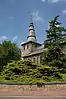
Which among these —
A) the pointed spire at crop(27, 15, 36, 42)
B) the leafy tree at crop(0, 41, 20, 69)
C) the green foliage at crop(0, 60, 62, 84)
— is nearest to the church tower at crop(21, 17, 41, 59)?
the pointed spire at crop(27, 15, 36, 42)

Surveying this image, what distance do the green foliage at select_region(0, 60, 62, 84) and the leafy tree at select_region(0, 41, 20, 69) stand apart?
2822 cm

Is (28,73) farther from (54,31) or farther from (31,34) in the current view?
(31,34)

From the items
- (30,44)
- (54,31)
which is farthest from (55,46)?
(30,44)

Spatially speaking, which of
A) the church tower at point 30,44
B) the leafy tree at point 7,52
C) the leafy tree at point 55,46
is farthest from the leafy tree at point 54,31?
the church tower at point 30,44

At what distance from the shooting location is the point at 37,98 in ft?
68.2

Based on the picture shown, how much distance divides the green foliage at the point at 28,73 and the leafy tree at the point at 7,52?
92.6 feet

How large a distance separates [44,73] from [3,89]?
22.8ft

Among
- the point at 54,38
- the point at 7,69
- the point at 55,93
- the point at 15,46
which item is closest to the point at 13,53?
the point at 15,46

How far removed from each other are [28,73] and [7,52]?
30917 millimetres

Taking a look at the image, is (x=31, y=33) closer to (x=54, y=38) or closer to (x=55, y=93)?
(x=54, y=38)

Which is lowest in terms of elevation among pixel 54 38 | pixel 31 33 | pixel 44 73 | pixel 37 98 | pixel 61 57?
pixel 37 98

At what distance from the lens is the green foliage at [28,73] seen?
87.8 feet

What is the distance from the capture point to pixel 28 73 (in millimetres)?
27938

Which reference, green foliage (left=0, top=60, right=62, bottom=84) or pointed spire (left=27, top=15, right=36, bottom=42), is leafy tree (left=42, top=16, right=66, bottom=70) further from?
pointed spire (left=27, top=15, right=36, bottom=42)
